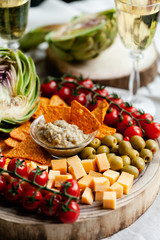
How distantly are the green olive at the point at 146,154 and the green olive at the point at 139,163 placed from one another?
60 millimetres

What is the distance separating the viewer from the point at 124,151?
240 centimetres

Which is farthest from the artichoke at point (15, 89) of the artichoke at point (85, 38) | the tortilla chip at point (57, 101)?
the artichoke at point (85, 38)

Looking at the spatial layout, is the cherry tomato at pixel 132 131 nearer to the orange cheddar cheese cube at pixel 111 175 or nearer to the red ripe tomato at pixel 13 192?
the orange cheddar cheese cube at pixel 111 175

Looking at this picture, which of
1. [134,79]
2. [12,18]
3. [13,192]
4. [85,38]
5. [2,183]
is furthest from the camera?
[85,38]

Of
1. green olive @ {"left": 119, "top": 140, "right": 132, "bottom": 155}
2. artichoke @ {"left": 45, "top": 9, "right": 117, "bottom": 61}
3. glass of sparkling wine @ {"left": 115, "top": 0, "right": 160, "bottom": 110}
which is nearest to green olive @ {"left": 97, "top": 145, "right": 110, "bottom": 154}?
green olive @ {"left": 119, "top": 140, "right": 132, "bottom": 155}

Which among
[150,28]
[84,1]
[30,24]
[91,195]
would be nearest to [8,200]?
[91,195]

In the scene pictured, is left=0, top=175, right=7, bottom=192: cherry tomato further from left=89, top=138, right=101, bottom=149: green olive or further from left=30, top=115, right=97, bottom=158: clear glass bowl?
left=89, top=138, right=101, bottom=149: green olive

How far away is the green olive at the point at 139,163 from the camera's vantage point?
91.7 inches

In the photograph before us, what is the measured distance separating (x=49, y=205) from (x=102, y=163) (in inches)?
20.1

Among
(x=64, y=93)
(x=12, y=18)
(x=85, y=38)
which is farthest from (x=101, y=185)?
(x=85, y=38)

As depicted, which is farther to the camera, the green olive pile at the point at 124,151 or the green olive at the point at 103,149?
the green olive at the point at 103,149

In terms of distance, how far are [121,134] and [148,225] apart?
738 mm

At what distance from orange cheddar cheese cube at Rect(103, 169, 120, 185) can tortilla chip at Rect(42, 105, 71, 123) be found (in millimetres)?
532

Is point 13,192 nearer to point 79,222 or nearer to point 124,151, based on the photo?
point 79,222
